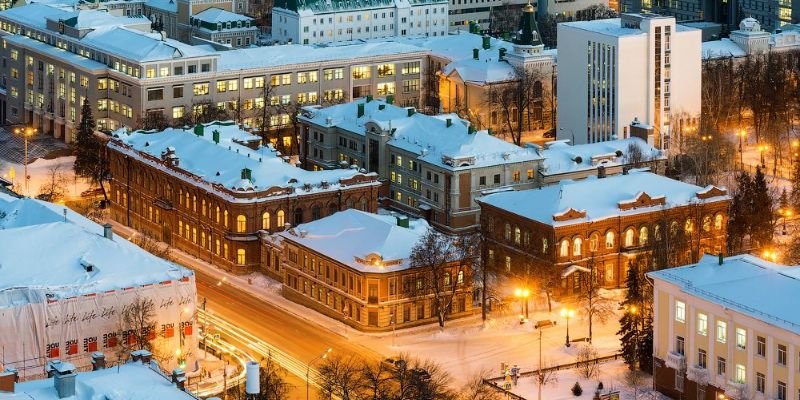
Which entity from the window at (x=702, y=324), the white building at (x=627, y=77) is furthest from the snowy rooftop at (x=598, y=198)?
the white building at (x=627, y=77)

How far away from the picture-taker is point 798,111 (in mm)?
194750

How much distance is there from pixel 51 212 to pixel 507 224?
1296 inches

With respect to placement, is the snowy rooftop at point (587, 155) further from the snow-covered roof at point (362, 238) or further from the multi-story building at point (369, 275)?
the multi-story building at point (369, 275)

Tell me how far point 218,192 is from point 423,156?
755 inches

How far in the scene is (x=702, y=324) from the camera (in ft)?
398

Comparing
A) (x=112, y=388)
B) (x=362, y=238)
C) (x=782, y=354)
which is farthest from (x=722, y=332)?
(x=112, y=388)

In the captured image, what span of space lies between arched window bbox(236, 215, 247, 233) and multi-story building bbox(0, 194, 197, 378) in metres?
22.3

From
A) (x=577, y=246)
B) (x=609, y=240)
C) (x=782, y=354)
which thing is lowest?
(x=577, y=246)

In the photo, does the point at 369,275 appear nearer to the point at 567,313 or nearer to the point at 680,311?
the point at 567,313

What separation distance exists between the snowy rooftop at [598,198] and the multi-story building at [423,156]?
9.48 metres

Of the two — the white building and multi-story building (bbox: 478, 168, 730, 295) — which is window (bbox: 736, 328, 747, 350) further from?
the white building

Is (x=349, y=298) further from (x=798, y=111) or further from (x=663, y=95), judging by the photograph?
(x=798, y=111)

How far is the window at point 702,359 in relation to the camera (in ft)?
398

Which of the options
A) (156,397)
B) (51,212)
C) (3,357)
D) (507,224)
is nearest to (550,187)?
(507,224)
